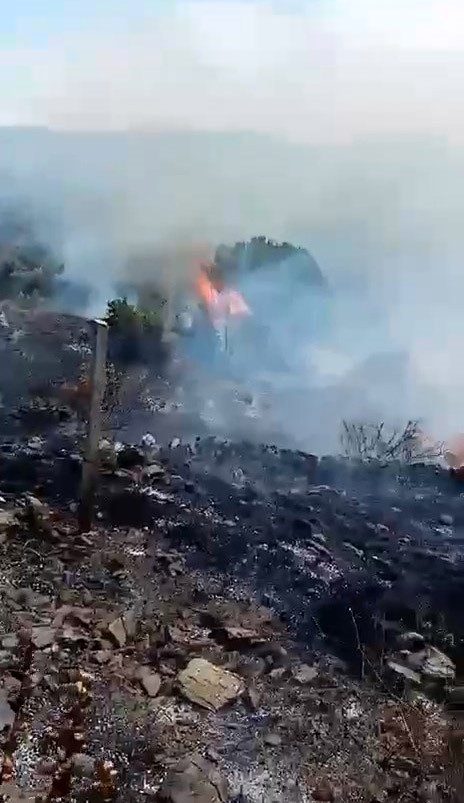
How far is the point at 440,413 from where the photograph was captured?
4535 mm

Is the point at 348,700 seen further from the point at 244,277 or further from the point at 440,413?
the point at 244,277

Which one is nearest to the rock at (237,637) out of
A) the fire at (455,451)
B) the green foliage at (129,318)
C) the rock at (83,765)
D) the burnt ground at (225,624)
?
the burnt ground at (225,624)

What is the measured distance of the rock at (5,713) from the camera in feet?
8.83

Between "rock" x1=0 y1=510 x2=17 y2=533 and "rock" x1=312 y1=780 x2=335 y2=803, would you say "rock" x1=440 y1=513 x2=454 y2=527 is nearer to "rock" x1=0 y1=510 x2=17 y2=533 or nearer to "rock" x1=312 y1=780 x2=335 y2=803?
"rock" x1=312 y1=780 x2=335 y2=803

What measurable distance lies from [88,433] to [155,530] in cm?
59

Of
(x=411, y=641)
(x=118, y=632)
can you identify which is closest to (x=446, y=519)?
(x=411, y=641)

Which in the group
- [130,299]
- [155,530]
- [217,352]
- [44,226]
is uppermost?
[44,226]

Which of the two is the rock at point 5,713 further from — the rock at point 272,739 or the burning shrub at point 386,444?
the burning shrub at point 386,444

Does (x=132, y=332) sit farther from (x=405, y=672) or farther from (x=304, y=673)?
(x=405, y=672)

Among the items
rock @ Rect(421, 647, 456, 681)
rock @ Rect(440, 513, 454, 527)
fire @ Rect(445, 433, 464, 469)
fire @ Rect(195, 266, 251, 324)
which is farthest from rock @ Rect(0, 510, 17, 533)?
fire @ Rect(445, 433, 464, 469)

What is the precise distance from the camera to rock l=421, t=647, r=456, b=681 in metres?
3.00

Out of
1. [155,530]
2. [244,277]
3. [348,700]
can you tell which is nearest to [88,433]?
[155,530]

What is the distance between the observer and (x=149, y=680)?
2.84 meters

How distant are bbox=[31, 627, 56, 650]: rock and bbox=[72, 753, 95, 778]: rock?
1.65 ft
